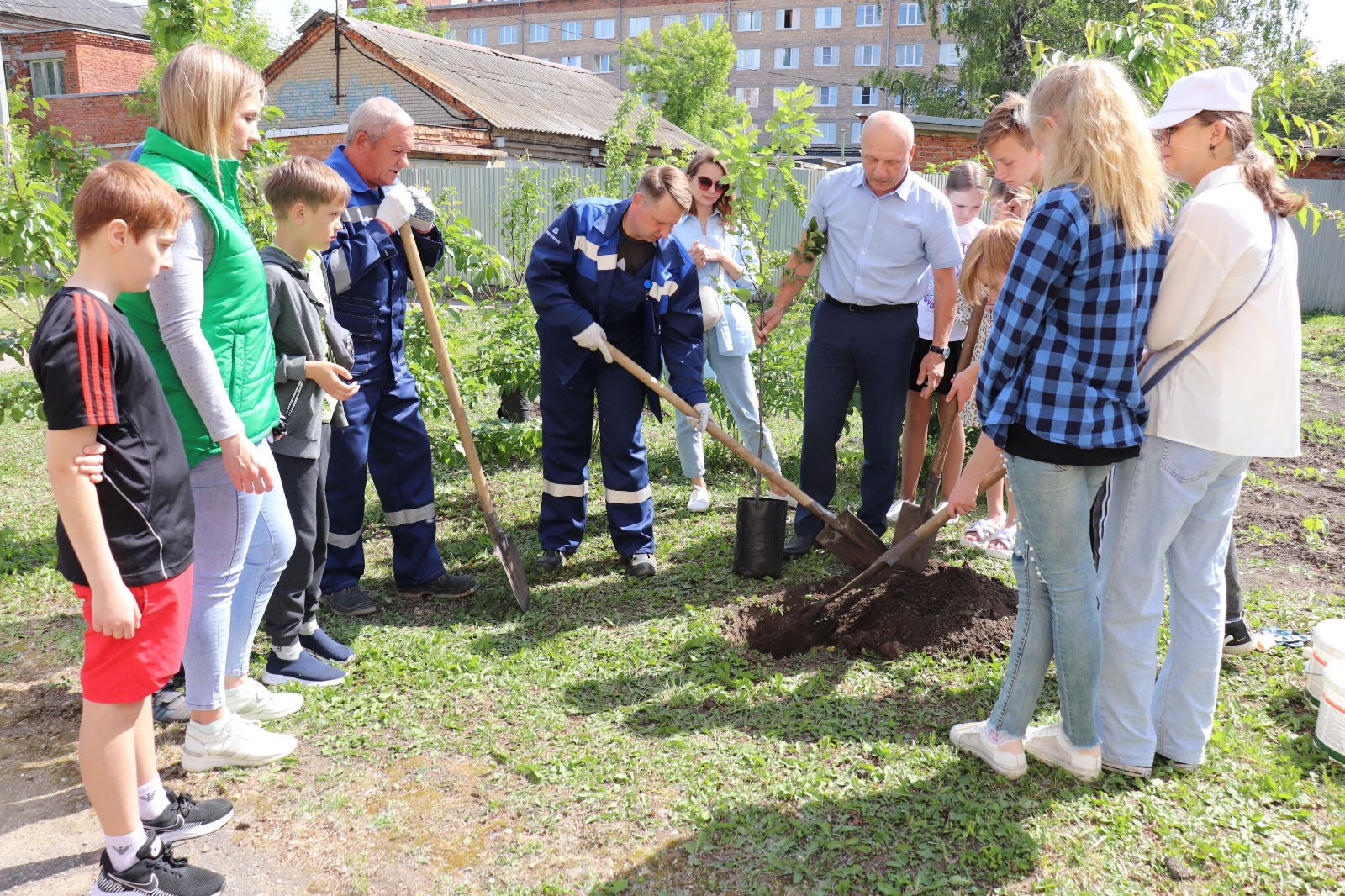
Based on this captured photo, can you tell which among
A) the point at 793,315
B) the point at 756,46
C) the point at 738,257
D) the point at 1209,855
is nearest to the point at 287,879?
the point at 1209,855

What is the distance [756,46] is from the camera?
5306cm

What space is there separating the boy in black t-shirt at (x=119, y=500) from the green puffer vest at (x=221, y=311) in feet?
0.95

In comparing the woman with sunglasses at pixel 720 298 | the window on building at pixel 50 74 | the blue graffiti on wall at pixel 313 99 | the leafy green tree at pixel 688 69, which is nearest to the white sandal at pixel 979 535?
the woman with sunglasses at pixel 720 298

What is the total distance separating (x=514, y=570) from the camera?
3.96 metres

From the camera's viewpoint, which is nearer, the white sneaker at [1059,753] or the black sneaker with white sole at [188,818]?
the black sneaker with white sole at [188,818]

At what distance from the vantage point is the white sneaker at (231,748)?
2678mm

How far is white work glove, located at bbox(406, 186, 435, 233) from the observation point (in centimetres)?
383

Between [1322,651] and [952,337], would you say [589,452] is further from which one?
[1322,651]

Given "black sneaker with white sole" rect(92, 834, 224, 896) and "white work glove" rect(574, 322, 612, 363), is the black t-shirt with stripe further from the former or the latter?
"white work glove" rect(574, 322, 612, 363)

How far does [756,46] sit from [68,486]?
56.4 meters

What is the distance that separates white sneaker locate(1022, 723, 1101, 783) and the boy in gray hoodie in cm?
230

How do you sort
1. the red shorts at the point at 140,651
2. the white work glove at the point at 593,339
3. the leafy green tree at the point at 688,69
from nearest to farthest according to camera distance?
1. the red shorts at the point at 140,651
2. the white work glove at the point at 593,339
3. the leafy green tree at the point at 688,69

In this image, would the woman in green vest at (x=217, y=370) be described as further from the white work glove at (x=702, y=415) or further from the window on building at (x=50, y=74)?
the window on building at (x=50, y=74)

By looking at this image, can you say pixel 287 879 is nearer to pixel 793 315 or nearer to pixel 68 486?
pixel 68 486
